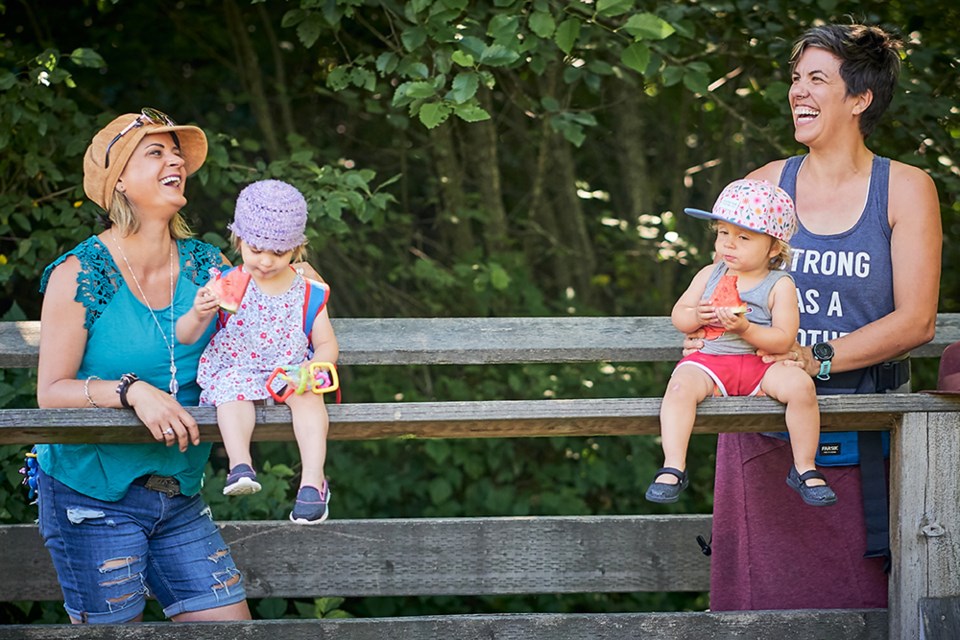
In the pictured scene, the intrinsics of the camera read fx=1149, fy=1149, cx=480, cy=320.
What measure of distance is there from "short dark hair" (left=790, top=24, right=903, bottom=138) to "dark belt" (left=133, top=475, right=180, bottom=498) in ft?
6.23

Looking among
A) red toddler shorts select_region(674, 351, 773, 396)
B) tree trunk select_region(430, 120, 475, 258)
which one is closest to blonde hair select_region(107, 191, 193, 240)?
red toddler shorts select_region(674, 351, 773, 396)

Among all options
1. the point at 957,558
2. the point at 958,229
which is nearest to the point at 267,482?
the point at 957,558

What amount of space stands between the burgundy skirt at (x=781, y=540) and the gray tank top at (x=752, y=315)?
33 centimetres

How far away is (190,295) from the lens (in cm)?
282

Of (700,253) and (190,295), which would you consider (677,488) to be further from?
(700,253)

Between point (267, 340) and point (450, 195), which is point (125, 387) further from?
point (450, 195)

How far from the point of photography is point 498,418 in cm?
239

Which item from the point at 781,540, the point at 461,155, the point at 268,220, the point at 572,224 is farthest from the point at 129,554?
the point at 572,224

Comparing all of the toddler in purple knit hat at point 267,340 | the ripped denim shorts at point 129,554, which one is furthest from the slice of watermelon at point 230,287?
the ripped denim shorts at point 129,554

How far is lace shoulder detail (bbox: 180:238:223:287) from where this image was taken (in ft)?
9.41

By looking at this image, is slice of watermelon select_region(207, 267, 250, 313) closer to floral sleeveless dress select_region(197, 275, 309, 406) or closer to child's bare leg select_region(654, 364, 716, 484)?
floral sleeveless dress select_region(197, 275, 309, 406)

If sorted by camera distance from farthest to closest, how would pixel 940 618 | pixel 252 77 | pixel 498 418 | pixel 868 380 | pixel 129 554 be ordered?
1. pixel 252 77
2. pixel 868 380
3. pixel 129 554
4. pixel 940 618
5. pixel 498 418

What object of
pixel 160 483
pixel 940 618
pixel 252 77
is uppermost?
pixel 252 77

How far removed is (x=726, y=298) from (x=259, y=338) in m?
1.08
